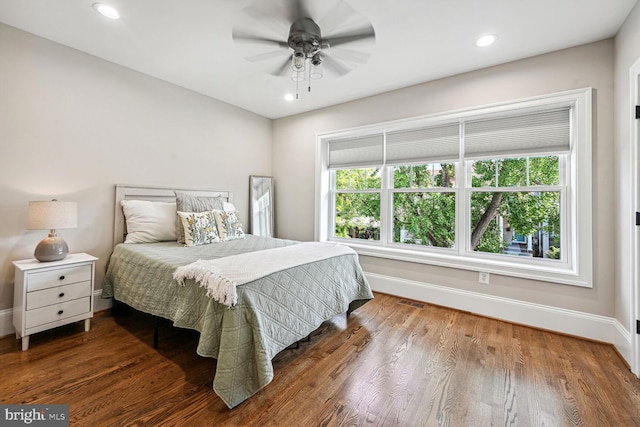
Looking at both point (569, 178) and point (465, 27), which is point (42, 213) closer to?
point (465, 27)

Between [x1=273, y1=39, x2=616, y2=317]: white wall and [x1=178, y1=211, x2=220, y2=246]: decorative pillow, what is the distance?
62.0 inches

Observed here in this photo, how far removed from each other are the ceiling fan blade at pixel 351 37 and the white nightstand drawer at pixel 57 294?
2776mm

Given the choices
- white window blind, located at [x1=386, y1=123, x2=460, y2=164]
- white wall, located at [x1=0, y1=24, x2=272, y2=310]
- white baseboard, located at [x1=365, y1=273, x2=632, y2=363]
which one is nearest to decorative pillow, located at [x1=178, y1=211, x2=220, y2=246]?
white wall, located at [x1=0, y1=24, x2=272, y2=310]

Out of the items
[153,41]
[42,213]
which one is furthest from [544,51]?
[42,213]

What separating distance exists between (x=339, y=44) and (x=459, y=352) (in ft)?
8.11

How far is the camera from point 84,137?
2633 millimetres

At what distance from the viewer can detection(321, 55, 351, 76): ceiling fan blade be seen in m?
2.11

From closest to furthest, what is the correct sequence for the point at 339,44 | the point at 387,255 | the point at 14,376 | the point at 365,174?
the point at 14,376 < the point at 339,44 < the point at 387,255 < the point at 365,174

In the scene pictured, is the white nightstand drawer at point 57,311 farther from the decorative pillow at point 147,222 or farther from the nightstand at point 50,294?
the decorative pillow at point 147,222

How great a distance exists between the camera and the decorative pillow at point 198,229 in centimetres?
274

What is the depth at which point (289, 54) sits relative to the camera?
207cm

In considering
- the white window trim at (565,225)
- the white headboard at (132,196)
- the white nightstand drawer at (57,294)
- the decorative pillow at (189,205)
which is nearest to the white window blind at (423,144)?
the white window trim at (565,225)

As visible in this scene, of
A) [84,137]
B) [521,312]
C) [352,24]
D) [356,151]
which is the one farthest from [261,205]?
→ [521,312]

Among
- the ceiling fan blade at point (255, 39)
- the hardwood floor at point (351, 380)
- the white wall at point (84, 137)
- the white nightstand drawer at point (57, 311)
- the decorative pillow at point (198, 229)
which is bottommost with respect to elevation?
the hardwood floor at point (351, 380)
